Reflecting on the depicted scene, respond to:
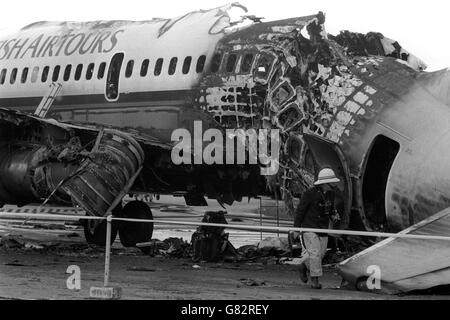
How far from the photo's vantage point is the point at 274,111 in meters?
16.3

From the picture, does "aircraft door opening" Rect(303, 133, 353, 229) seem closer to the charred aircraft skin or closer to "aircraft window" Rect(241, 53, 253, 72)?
the charred aircraft skin

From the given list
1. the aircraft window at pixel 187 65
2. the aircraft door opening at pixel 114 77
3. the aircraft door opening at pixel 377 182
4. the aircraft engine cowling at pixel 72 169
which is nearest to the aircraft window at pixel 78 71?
the aircraft door opening at pixel 114 77

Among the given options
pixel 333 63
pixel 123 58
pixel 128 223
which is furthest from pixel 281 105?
pixel 128 223

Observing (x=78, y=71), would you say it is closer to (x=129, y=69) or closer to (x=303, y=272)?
(x=129, y=69)

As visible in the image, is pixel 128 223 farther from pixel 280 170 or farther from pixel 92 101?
pixel 280 170

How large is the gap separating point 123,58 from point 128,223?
139 inches

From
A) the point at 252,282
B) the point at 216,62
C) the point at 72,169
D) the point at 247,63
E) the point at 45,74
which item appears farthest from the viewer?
the point at 45,74

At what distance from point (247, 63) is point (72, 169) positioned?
3514 millimetres

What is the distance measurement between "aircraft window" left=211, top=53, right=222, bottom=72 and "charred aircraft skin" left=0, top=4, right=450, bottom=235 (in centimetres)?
2

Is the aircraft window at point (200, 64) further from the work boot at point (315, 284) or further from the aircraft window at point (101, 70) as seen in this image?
the work boot at point (315, 284)

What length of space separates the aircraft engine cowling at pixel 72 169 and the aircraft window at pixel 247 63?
98.9 inches

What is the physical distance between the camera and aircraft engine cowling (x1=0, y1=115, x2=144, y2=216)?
16750 mm

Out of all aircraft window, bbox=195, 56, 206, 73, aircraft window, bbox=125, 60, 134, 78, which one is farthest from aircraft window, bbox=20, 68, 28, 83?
aircraft window, bbox=195, 56, 206, 73

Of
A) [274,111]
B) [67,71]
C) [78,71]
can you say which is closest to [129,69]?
[78,71]
